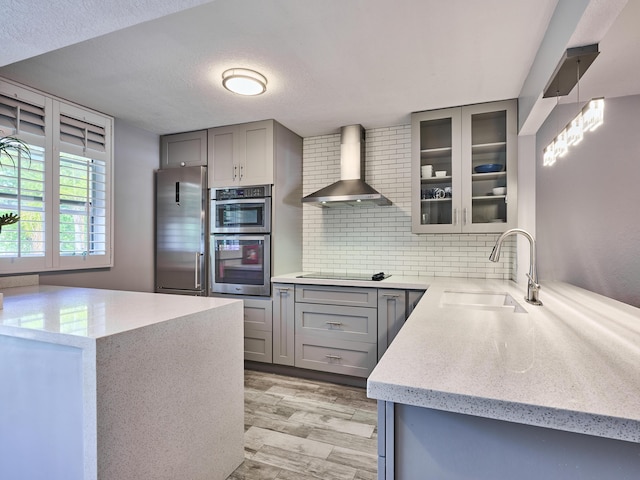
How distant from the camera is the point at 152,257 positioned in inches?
145

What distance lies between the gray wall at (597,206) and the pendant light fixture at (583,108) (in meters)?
1.00

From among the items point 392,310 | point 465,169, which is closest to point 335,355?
point 392,310

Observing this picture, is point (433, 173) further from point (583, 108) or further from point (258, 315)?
point (258, 315)

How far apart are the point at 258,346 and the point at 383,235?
1.72m

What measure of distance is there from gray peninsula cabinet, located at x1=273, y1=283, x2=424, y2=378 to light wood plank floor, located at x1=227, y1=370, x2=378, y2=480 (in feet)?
0.75

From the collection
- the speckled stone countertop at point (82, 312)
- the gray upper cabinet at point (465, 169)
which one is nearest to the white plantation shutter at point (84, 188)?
the speckled stone countertop at point (82, 312)

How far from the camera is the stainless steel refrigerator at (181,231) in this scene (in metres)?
3.52

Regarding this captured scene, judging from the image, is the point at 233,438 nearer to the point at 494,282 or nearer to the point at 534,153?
the point at 494,282

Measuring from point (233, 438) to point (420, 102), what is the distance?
9.31 ft

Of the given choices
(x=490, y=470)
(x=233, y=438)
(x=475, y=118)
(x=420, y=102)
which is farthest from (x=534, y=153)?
(x=233, y=438)

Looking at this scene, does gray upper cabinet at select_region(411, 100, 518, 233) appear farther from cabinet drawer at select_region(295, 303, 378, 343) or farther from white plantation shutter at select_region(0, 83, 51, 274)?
white plantation shutter at select_region(0, 83, 51, 274)

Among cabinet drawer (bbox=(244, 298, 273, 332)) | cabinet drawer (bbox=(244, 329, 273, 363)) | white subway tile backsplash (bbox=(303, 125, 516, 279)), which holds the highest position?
white subway tile backsplash (bbox=(303, 125, 516, 279))

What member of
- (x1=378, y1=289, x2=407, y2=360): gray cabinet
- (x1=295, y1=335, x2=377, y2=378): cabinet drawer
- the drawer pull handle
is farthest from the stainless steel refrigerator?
(x1=378, y1=289, x2=407, y2=360): gray cabinet

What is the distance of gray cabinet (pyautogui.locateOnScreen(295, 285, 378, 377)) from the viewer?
2.91 meters
